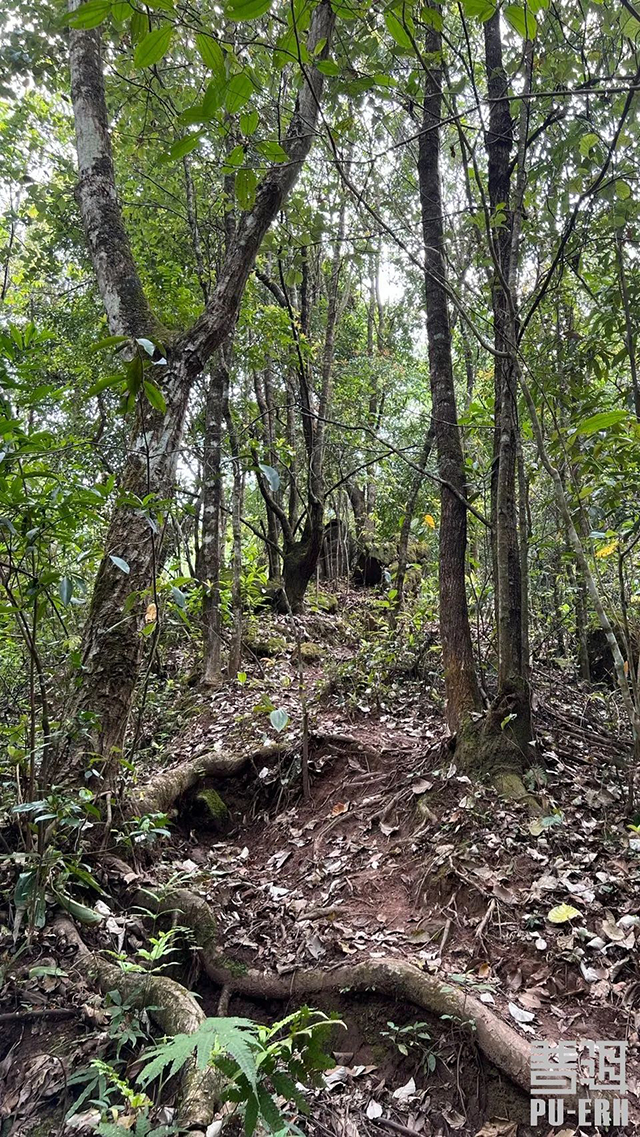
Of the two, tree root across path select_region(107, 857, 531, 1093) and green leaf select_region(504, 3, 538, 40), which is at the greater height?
green leaf select_region(504, 3, 538, 40)

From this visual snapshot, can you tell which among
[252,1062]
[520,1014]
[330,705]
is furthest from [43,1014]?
[330,705]

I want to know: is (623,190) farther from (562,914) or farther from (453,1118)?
(453,1118)

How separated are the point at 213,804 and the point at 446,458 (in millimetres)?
3391

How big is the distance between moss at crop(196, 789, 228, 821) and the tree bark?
59.7 inches

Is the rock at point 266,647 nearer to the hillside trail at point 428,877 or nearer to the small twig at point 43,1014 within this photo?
the hillside trail at point 428,877

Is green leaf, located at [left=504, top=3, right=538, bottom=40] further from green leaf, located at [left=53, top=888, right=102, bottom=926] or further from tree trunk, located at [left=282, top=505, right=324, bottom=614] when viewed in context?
tree trunk, located at [left=282, top=505, right=324, bottom=614]

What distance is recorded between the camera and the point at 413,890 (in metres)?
3.70

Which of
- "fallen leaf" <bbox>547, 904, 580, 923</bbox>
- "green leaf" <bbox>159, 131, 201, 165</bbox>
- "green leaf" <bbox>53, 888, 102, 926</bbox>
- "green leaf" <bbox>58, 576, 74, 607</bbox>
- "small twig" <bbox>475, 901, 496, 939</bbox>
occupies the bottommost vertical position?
"small twig" <bbox>475, 901, 496, 939</bbox>

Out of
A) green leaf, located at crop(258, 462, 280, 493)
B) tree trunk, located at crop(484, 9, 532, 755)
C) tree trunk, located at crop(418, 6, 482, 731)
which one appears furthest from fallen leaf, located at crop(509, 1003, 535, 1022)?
green leaf, located at crop(258, 462, 280, 493)

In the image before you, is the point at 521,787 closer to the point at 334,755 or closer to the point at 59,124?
the point at 334,755

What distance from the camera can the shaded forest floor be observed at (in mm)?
2629

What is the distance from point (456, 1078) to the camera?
8.68 ft

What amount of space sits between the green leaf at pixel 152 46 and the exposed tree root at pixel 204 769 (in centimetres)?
400

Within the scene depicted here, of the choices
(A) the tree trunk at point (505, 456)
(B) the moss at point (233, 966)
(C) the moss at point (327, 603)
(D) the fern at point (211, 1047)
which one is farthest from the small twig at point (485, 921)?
(C) the moss at point (327, 603)
